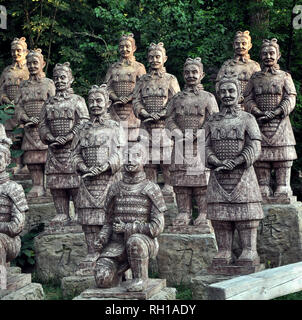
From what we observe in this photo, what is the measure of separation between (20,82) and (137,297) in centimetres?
619

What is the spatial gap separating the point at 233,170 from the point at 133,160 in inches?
64.4

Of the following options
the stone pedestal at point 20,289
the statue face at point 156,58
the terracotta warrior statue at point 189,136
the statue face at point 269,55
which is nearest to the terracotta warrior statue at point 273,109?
the statue face at point 269,55

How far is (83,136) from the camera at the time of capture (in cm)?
1153

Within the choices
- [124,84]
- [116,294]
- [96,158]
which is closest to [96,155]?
[96,158]

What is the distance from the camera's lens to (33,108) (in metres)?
13.9

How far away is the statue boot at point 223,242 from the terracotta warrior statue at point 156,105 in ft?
7.57

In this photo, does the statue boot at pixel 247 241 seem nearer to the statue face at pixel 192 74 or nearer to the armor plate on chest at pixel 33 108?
the statue face at pixel 192 74

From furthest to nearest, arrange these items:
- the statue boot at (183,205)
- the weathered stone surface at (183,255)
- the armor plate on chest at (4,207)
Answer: the statue boot at (183,205) → the weathered stone surface at (183,255) → the armor plate on chest at (4,207)

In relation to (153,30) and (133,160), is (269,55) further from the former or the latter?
(153,30)

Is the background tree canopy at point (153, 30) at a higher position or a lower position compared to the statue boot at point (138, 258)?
→ higher

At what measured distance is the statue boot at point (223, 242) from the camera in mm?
10961

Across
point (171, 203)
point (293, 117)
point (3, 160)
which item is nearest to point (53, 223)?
point (171, 203)

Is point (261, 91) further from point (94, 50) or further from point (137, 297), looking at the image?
point (94, 50)

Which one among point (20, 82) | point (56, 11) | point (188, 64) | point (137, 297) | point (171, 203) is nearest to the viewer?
point (137, 297)
